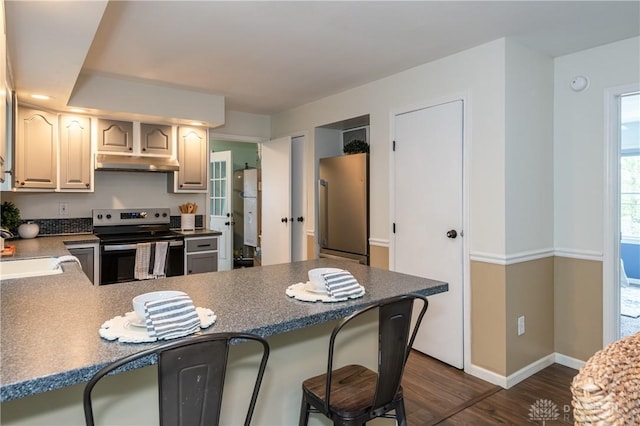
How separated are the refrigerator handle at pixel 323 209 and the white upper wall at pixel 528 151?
→ 1.96m

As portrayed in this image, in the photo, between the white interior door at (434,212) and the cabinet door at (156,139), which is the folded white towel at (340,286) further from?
the cabinet door at (156,139)

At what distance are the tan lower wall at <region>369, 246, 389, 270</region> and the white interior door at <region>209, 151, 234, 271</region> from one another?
303 cm

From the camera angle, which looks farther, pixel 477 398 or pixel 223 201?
pixel 223 201

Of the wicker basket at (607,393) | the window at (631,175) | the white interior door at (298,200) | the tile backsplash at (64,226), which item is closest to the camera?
the wicker basket at (607,393)

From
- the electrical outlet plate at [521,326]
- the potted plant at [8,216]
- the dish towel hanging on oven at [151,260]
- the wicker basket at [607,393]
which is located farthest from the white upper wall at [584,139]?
the potted plant at [8,216]

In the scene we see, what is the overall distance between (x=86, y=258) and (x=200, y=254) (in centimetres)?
105

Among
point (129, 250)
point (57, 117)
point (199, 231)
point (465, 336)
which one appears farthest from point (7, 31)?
point (465, 336)

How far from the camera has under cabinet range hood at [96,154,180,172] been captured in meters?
3.68

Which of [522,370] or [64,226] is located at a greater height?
[64,226]

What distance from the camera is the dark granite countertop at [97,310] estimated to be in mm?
849

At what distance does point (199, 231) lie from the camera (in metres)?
4.30

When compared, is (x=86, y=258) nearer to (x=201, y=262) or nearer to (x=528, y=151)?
(x=201, y=262)

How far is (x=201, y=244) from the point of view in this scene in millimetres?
4094

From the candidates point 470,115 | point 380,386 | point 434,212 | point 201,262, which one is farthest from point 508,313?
point 201,262
